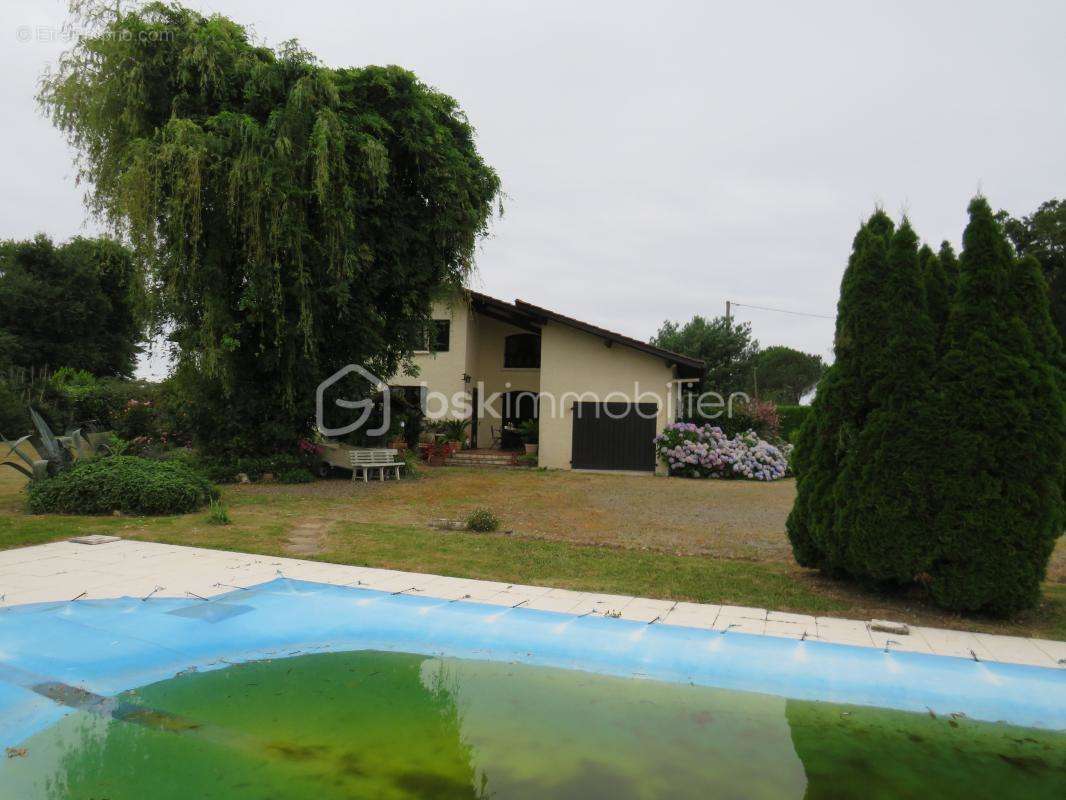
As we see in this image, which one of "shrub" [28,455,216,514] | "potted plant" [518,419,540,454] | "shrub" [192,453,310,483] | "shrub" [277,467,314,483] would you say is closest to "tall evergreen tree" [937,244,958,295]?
"shrub" [28,455,216,514]

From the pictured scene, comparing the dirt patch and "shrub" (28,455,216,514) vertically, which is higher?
"shrub" (28,455,216,514)

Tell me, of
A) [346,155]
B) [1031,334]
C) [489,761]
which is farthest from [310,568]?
[346,155]

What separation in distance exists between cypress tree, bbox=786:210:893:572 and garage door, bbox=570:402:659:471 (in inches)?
559

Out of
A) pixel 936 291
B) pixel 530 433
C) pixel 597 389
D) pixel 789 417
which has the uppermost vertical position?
pixel 936 291

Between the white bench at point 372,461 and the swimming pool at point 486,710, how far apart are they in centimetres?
1104

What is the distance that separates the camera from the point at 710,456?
819 inches

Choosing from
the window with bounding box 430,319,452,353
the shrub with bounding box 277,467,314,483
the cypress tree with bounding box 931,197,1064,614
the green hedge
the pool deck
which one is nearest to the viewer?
the pool deck

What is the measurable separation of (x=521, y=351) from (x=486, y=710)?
815 inches

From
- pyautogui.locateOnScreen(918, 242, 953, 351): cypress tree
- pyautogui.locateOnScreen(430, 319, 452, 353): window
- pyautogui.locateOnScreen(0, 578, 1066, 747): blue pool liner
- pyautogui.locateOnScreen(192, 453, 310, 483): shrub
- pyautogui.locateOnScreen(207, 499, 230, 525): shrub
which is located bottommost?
pyautogui.locateOnScreen(0, 578, 1066, 747): blue pool liner

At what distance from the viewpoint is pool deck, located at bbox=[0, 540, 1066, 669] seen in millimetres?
5473

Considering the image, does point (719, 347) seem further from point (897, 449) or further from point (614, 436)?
point (897, 449)

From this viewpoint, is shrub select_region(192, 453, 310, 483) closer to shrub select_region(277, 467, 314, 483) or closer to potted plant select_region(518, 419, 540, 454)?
shrub select_region(277, 467, 314, 483)

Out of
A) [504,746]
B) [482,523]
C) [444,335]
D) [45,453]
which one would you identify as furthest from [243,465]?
[504,746]

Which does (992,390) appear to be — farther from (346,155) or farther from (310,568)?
(346,155)
